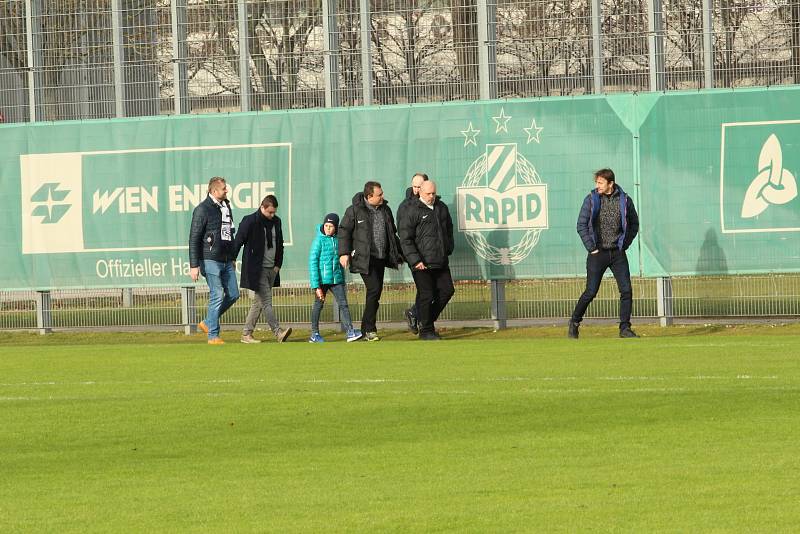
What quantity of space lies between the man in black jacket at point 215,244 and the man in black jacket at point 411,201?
2107 millimetres

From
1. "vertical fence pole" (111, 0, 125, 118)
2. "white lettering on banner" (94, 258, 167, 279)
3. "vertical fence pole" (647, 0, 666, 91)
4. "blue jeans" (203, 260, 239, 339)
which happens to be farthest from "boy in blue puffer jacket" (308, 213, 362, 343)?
"vertical fence pole" (647, 0, 666, 91)

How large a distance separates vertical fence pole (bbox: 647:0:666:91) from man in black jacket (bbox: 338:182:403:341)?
3.95 meters

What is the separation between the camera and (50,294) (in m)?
21.7

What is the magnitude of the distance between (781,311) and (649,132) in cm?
284

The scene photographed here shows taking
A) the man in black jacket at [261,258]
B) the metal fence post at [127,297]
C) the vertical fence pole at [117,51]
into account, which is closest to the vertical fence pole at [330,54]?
the man in black jacket at [261,258]

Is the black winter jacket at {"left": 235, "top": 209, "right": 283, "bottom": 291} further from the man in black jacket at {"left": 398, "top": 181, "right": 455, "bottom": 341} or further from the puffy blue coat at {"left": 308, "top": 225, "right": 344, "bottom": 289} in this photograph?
the man in black jacket at {"left": 398, "top": 181, "right": 455, "bottom": 341}

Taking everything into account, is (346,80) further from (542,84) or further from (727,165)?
(727,165)

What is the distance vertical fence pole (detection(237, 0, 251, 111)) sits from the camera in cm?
2070

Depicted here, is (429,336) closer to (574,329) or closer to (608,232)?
(574,329)

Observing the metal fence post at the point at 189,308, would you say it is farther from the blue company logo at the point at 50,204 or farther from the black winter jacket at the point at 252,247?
the black winter jacket at the point at 252,247

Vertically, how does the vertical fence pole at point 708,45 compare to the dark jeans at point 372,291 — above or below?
above

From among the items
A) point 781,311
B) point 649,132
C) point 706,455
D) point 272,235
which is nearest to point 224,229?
point 272,235

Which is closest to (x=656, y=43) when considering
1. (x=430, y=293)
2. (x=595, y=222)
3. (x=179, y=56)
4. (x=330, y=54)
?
(x=595, y=222)

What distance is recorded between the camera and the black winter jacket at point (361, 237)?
18.5 m
